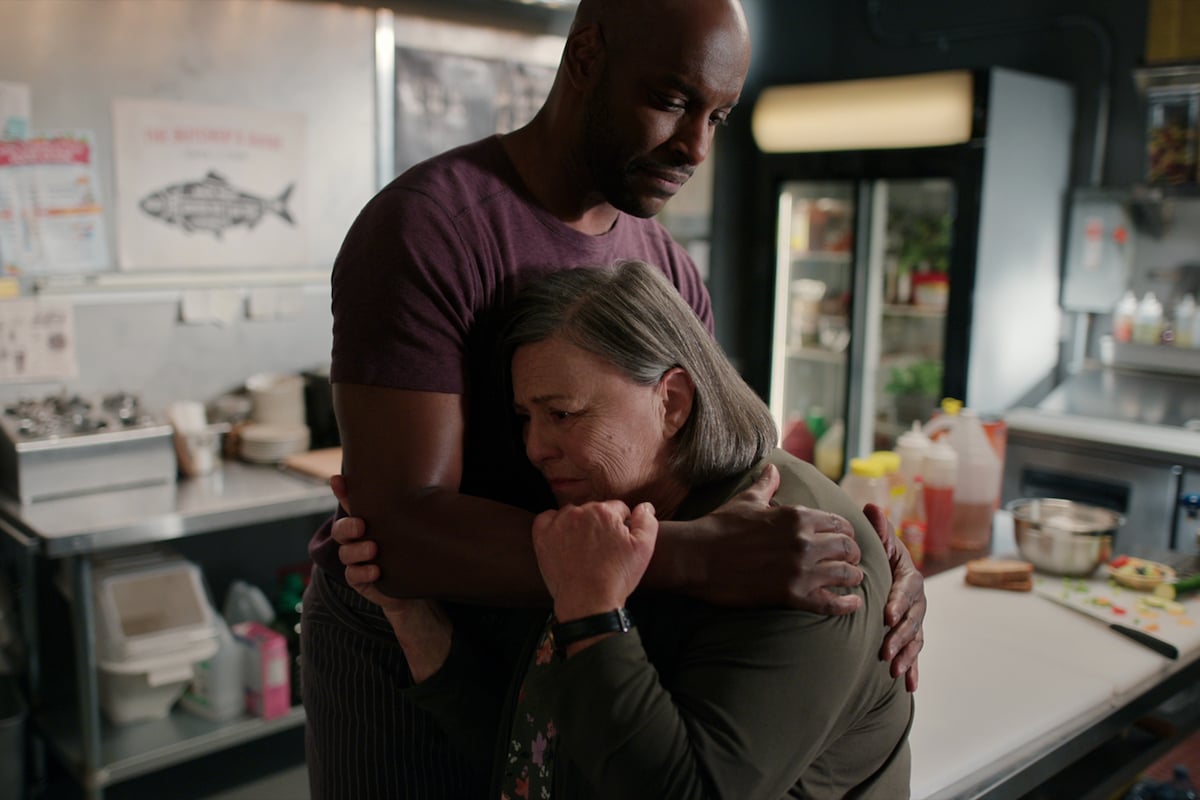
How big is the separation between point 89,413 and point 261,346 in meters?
0.75

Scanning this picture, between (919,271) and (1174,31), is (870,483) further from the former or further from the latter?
(1174,31)

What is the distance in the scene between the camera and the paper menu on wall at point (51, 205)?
3.12m

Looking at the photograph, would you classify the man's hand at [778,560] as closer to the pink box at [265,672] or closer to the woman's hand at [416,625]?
the woman's hand at [416,625]

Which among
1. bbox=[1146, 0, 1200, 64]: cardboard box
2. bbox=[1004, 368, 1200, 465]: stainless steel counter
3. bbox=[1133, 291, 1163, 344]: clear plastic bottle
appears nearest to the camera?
bbox=[1004, 368, 1200, 465]: stainless steel counter

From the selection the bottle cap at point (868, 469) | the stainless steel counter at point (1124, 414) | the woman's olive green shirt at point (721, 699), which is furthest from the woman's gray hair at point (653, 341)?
the stainless steel counter at point (1124, 414)

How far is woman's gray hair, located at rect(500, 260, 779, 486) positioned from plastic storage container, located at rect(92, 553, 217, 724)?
199cm

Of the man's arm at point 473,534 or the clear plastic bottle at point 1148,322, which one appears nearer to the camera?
the man's arm at point 473,534

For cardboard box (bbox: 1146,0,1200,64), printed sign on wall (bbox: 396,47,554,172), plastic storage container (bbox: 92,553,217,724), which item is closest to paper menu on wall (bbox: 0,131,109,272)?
plastic storage container (bbox: 92,553,217,724)

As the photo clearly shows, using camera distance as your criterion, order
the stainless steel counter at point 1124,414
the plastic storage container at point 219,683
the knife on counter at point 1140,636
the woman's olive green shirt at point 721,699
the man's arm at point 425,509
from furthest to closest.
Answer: the stainless steel counter at point 1124,414 < the plastic storage container at point 219,683 < the knife on counter at point 1140,636 < the man's arm at point 425,509 < the woman's olive green shirt at point 721,699

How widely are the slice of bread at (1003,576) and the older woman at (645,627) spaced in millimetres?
924

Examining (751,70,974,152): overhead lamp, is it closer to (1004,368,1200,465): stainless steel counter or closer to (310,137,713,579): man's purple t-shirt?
(1004,368,1200,465): stainless steel counter

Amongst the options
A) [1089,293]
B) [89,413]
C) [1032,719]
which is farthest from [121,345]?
[1089,293]

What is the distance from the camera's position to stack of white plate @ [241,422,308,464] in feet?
11.0

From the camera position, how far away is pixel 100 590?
2.97m
